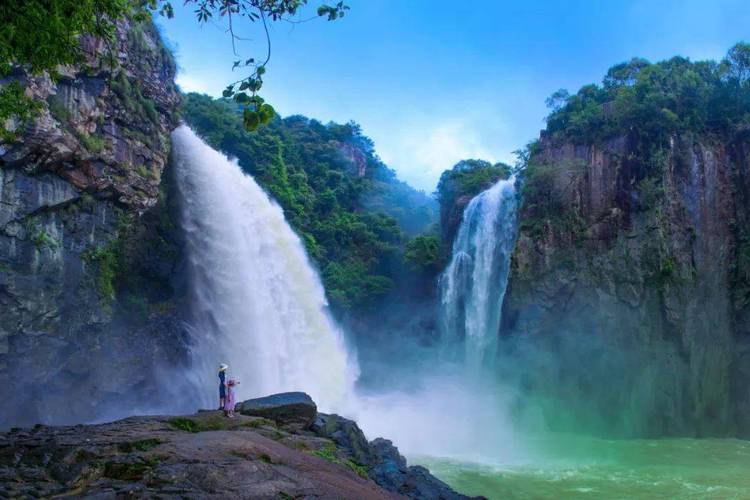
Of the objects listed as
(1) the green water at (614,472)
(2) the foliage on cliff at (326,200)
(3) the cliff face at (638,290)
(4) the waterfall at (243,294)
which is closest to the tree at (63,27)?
(1) the green water at (614,472)

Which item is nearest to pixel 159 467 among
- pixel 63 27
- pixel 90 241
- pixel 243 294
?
pixel 63 27

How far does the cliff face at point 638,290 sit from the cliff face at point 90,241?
15051 mm

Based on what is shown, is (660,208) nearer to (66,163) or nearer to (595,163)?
(595,163)

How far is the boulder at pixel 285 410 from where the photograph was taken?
39.8ft

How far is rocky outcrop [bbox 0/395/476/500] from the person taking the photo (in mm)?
5902

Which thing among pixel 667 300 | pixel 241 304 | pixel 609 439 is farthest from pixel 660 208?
pixel 241 304

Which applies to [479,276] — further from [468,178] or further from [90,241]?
[90,241]

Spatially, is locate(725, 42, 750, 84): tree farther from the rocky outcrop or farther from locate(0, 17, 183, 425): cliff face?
the rocky outcrop

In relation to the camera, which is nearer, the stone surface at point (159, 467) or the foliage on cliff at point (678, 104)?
the stone surface at point (159, 467)

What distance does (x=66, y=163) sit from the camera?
16.8 metres

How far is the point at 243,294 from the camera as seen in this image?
2195cm

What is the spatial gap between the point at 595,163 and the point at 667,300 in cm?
672

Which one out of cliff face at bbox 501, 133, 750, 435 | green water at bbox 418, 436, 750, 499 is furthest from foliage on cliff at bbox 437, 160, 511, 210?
green water at bbox 418, 436, 750, 499

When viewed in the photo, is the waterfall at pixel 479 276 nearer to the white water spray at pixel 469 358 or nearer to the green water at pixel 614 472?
the white water spray at pixel 469 358
